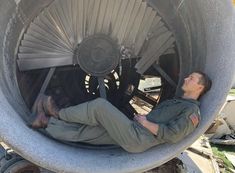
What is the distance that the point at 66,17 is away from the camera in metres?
3.37

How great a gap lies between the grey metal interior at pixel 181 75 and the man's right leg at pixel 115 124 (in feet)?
0.23

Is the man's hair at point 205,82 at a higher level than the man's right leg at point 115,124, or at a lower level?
higher

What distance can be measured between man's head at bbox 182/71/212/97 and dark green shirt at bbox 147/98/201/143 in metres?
0.08

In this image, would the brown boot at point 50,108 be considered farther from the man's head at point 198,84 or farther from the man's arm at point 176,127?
the man's head at point 198,84

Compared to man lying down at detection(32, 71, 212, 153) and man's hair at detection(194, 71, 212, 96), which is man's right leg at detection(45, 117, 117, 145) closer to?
man lying down at detection(32, 71, 212, 153)

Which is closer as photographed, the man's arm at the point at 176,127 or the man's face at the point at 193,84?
the man's arm at the point at 176,127

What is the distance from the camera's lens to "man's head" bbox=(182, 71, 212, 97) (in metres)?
2.91

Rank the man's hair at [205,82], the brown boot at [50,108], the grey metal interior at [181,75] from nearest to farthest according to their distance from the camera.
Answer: the grey metal interior at [181,75]
the man's hair at [205,82]
the brown boot at [50,108]

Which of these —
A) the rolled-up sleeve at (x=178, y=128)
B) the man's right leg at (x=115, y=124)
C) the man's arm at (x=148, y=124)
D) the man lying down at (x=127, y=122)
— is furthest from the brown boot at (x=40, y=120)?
the rolled-up sleeve at (x=178, y=128)

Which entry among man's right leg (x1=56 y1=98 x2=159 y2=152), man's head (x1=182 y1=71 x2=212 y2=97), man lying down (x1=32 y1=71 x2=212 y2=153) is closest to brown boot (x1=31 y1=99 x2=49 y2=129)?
man lying down (x1=32 y1=71 x2=212 y2=153)

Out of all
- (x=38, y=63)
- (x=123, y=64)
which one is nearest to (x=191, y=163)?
(x=123, y=64)

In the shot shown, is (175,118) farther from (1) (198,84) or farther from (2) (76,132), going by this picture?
(2) (76,132)

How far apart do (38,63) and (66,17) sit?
1.31ft

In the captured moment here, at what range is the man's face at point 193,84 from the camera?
2.94 metres
